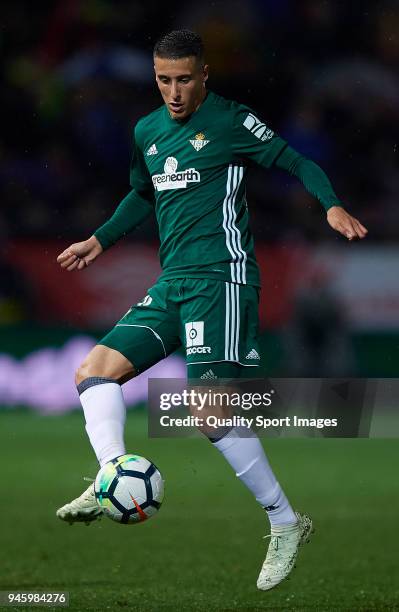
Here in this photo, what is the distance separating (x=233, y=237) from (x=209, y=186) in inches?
8.9

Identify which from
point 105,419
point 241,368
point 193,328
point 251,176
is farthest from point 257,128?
point 251,176

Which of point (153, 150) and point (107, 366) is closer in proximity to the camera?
point (107, 366)

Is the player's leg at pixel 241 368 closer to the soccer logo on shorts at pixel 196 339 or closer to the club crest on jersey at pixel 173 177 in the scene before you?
the soccer logo on shorts at pixel 196 339

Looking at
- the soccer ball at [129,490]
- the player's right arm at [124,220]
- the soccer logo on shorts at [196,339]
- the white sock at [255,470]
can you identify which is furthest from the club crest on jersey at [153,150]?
the soccer ball at [129,490]

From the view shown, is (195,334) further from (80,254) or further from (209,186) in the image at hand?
(80,254)

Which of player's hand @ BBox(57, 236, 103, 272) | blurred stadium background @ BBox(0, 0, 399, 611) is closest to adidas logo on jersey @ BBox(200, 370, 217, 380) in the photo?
player's hand @ BBox(57, 236, 103, 272)

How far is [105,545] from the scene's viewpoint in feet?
22.6

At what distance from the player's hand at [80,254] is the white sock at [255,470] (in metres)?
0.96

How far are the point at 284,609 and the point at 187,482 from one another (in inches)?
186

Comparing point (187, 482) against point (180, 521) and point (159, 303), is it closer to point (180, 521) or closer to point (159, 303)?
point (180, 521)

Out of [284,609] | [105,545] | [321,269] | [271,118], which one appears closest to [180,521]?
[105,545]

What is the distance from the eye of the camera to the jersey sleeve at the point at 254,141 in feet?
16.6

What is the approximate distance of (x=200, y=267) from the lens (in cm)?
500

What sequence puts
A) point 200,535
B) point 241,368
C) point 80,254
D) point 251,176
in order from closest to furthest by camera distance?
point 241,368, point 80,254, point 200,535, point 251,176
